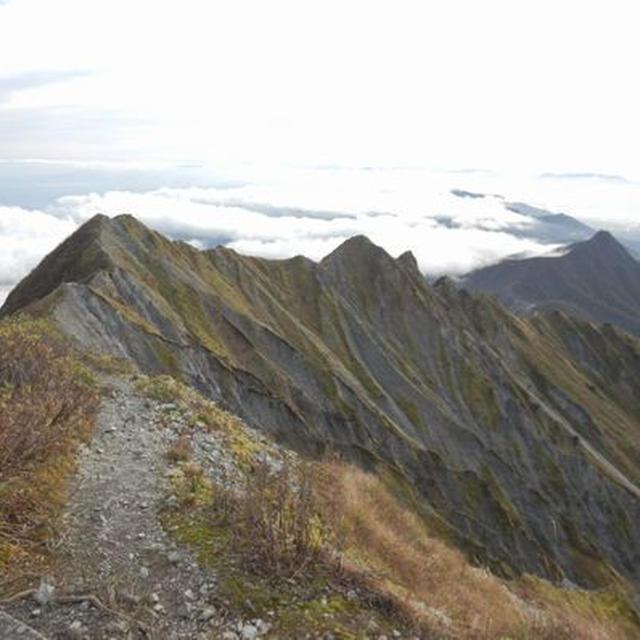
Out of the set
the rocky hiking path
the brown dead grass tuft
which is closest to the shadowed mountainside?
the brown dead grass tuft

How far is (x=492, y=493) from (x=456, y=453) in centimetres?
872

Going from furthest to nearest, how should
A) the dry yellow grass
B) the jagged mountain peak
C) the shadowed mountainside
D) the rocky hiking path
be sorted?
the jagged mountain peak, the shadowed mountainside, the dry yellow grass, the rocky hiking path

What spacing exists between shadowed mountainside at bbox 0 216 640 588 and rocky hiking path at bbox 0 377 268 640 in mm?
26786

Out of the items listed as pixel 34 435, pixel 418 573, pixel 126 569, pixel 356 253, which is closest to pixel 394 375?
pixel 356 253

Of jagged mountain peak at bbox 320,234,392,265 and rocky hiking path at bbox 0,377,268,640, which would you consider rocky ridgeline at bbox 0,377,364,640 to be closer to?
rocky hiking path at bbox 0,377,268,640

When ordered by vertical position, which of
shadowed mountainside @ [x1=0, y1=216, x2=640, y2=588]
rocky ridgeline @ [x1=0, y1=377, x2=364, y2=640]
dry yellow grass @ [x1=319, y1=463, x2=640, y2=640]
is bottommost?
shadowed mountainside @ [x1=0, y1=216, x2=640, y2=588]

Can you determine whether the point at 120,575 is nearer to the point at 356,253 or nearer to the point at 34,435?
the point at 34,435

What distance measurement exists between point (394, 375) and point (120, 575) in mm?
96702

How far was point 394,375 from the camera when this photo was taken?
106 m

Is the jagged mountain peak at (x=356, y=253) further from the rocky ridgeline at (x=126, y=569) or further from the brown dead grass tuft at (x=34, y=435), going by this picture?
the rocky ridgeline at (x=126, y=569)

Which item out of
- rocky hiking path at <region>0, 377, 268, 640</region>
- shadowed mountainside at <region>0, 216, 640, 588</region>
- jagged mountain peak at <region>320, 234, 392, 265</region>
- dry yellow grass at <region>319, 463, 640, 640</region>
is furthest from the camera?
jagged mountain peak at <region>320, 234, 392, 265</region>

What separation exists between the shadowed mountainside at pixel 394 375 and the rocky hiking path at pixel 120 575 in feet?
87.9

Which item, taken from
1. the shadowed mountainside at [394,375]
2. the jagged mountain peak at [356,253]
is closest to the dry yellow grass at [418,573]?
the shadowed mountainside at [394,375]

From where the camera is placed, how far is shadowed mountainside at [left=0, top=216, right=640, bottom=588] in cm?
6178
